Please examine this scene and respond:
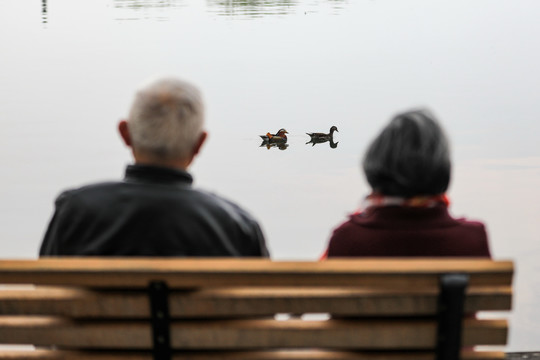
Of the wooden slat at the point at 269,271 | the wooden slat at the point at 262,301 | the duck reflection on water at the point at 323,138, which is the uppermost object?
the wooden slat at the point at 269,271

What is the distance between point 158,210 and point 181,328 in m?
0.30

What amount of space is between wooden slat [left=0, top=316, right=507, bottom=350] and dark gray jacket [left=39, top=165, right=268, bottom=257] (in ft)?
0.75

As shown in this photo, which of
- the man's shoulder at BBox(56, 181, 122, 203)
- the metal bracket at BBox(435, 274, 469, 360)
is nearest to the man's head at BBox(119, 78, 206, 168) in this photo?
the man's shoulder at BBox(56, 181, 122, 203)

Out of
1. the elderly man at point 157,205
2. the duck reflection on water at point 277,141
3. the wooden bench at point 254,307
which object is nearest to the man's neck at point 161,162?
the elderly man at point 157,205

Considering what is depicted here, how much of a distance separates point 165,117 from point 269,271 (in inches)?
20.0

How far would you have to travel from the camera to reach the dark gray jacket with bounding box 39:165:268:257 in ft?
7.03

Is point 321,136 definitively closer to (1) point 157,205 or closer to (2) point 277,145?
(2) point 277,145

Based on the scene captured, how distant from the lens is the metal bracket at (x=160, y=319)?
6.31 feet

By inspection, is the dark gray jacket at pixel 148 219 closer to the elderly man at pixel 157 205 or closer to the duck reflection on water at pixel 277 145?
the elderly man at pixel 157 205

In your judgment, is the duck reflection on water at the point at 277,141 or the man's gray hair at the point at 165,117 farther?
the duck reflection on water at the point at 277,141

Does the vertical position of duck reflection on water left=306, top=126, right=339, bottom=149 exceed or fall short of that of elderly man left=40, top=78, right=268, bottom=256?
it falls short

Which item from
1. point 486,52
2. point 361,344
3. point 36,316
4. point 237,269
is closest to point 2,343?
point 36,316

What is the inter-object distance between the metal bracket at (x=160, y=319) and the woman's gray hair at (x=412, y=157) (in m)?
0.59

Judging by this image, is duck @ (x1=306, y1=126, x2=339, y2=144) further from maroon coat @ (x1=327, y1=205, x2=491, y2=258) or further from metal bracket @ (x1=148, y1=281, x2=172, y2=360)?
metal bracket @ (x1=148, y1=281, x2=172, y2=360)
